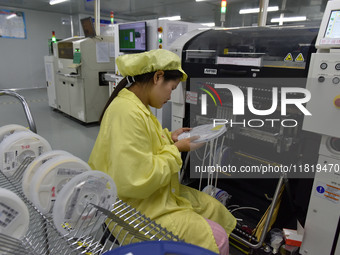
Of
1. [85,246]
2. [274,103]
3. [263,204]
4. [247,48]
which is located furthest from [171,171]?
[263,204]

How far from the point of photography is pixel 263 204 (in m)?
2.19

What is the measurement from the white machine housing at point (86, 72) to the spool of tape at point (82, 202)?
423 cm

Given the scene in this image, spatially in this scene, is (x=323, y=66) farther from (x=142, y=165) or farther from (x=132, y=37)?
(x=132, y=37)

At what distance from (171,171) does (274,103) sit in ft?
3.04

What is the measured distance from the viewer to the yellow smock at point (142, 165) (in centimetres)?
108

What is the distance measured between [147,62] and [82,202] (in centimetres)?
76

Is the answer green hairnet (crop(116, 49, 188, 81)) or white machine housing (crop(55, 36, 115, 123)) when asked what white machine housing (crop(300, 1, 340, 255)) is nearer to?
green hairnet (crop(116, 49, 188, 81))

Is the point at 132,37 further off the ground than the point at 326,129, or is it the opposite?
the point at 132,37

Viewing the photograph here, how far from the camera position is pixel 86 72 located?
4617mm

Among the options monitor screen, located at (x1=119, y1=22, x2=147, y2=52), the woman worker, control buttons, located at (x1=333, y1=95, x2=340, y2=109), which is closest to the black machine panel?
control buttons, located at (x1=333, y1=95, x2=340, y2=109)

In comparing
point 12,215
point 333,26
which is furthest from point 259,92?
point 12,215

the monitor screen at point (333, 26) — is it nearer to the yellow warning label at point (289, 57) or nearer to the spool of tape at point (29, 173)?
the yellow warning label at point (289, 57)

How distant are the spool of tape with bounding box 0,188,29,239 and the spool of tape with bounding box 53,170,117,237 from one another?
99 millimetres

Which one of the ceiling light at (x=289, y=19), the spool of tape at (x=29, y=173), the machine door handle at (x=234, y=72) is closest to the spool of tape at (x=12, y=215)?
the spool of tape at (x=29, y=173)
